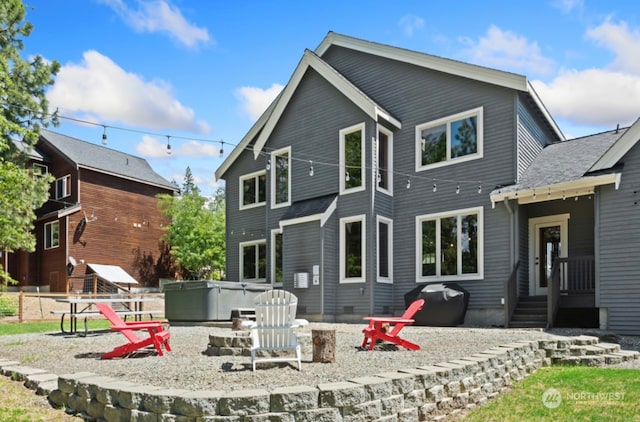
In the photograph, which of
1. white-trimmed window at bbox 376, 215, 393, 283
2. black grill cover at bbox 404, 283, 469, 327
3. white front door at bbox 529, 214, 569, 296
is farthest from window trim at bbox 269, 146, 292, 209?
white front door at bbox 529, 214, 569, 296

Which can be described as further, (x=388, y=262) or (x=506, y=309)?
(x=388, y=262)

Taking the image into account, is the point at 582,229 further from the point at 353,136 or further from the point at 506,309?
the point at 353,136

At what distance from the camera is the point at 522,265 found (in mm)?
13711

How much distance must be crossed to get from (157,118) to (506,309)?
65.6 meters

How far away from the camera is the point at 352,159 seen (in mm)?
15820

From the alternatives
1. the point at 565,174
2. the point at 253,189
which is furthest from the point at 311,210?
the point at 565,174

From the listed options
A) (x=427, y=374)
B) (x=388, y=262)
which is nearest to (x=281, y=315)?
(x=427, y=374)

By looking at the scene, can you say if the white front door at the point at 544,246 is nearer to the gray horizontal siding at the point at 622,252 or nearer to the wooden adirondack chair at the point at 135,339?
the gray horizontal siding at the point at 622,252

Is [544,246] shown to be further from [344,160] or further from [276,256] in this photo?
[276,256]

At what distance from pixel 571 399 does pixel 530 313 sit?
692cm

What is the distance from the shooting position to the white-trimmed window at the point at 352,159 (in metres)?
15.4

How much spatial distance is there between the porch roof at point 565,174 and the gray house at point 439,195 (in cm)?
5

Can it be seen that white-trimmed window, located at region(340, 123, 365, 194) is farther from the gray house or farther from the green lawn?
the green lawn

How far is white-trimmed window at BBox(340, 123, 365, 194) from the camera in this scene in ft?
50.6
